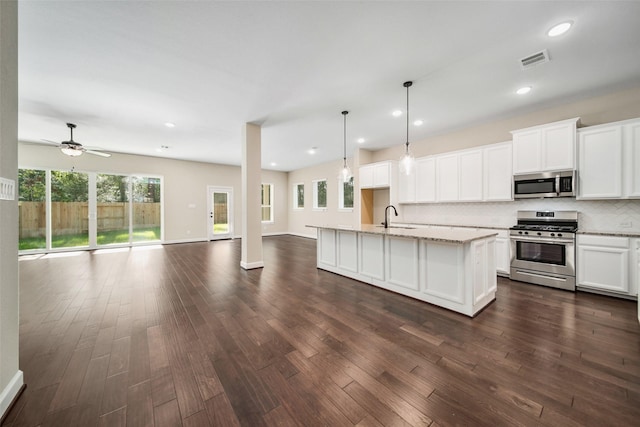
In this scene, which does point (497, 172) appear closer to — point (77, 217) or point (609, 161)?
point (609, 161)

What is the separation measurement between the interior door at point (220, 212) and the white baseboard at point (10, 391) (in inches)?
294

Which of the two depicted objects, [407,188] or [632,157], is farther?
[407,188]

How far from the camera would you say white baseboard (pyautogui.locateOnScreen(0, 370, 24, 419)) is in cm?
138

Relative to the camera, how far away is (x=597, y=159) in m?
3.34

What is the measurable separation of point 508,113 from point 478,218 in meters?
1.96

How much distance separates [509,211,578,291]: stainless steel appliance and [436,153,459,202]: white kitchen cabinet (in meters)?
1.23

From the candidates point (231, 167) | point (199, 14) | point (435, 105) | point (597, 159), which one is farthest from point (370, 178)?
point (231, 167)

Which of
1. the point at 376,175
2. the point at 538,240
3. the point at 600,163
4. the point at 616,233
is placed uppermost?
the point at 376,175

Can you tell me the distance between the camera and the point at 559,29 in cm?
220

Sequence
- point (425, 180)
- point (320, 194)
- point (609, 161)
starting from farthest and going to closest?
point (320, 194), point (425, 180), point (609, 161)

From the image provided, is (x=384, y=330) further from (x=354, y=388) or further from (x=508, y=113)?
(x=508, y=113)

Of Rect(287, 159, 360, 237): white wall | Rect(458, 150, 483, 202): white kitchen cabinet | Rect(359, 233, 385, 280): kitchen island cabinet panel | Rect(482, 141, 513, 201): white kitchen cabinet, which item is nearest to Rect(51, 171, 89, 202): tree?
Rect(287, 159, 360, 237): white wall

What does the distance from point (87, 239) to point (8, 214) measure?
23.1 feet

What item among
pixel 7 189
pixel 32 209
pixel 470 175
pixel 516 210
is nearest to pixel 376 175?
pixel 470 175
